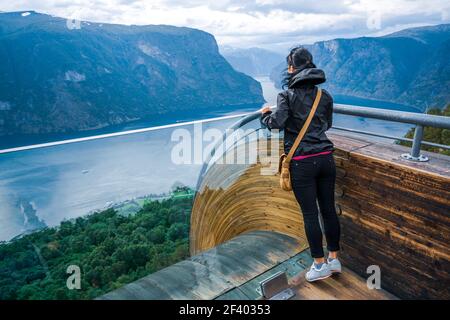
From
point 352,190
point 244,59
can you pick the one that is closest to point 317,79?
point 352,190

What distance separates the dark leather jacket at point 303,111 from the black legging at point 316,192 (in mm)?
90

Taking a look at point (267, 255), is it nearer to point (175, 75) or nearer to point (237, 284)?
point (237, 284)

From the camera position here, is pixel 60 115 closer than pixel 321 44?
Yes

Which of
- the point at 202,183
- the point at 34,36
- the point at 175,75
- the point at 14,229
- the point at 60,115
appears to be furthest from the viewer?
the point at 175,75

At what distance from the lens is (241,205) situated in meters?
3.76

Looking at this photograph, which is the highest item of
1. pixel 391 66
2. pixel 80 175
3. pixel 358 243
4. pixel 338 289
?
pixel 358 243

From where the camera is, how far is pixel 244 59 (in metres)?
126

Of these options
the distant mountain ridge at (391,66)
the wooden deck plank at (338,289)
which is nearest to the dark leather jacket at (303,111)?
the wooden deck plank at (338,289)

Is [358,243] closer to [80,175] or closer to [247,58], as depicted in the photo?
[80,175]

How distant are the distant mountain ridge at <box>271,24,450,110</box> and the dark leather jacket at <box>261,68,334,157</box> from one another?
91.0 metres

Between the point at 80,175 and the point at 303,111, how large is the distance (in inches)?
169

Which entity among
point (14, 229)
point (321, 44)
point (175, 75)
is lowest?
point (14, 229)

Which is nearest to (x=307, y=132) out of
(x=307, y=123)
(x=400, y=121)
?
(x=307, y=123)
